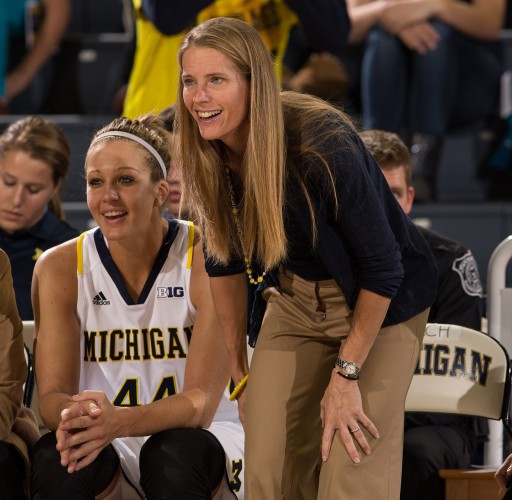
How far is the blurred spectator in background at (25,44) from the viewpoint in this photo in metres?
5.27

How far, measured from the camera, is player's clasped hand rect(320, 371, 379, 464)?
2.29 m

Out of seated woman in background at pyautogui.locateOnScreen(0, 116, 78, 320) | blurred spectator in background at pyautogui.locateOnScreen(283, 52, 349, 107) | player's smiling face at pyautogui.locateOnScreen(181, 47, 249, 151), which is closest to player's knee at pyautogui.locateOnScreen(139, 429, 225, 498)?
player's smiling face at pyautogui.locateOnScreen(181, 47, 249, 151)

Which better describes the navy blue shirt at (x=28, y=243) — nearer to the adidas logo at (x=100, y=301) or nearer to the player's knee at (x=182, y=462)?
the adidas logo at (x=100, y=301)

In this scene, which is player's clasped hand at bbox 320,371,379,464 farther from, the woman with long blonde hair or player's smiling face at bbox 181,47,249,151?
player's smiling face at bbox 181,47,249,151

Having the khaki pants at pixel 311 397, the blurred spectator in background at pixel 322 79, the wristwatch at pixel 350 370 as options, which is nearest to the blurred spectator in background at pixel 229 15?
the blurred spectator in background at pixel 322 79

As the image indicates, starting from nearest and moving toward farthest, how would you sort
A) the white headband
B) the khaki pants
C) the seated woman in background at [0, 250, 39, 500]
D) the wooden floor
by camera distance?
the khaki pants
the seated woman in background at [0, 250, 39, 500]
the wooden floor
the white headband

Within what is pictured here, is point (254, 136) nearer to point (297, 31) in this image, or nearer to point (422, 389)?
point (422, 389)

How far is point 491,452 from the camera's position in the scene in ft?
10.4

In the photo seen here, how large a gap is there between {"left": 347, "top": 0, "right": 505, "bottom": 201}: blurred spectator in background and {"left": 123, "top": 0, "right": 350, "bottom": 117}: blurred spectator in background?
24.2 inches

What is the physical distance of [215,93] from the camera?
2.27 m

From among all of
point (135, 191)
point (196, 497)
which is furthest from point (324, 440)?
point (135, 191)

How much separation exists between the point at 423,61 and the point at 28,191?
2.02m

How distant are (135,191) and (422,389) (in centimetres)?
97

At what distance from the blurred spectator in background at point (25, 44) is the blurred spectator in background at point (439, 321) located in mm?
2392
